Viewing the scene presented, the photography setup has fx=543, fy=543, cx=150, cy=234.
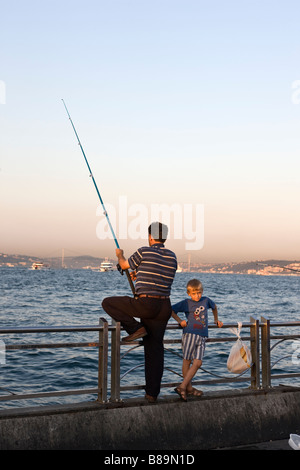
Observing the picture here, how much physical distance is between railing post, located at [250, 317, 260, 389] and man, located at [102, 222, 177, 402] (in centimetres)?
135

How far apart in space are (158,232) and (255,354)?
2104 mm

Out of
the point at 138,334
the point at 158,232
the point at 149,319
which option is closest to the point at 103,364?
the point at 138,334

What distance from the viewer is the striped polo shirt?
546 centimetres

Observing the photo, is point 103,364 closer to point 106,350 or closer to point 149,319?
point 106,350

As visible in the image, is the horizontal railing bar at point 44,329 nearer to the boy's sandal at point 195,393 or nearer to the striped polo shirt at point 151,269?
the striped polo shirt at point 151,269

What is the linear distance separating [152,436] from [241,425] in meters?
1.08

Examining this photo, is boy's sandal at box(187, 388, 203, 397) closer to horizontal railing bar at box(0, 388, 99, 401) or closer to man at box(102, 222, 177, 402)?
man at box(102, 222, 177, 402)

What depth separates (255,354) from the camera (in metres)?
6.54

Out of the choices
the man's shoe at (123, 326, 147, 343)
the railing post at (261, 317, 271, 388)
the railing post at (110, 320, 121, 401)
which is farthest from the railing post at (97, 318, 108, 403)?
the railing post at (261, 317, 271, 388)

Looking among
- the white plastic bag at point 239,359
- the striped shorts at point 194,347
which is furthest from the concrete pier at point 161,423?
the striped shorts at point 194,347

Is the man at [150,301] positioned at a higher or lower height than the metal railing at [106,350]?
higher

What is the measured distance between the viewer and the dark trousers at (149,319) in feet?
17.9
